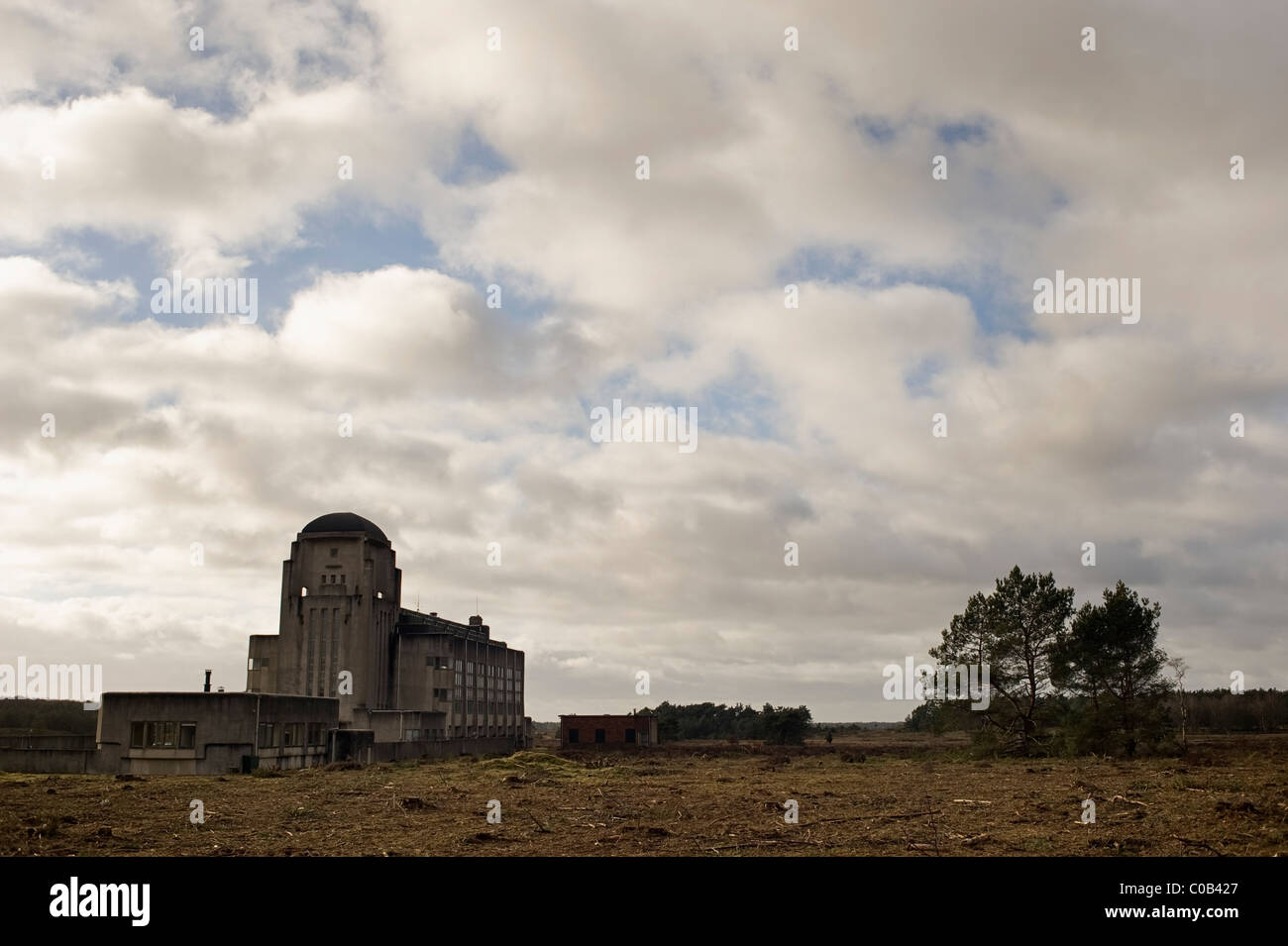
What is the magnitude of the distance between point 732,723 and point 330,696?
353 ft

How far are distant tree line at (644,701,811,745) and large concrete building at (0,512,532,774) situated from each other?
32.8m

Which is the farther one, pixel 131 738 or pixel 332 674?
pixel 332 674

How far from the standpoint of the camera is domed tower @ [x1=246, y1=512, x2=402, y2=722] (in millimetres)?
91375

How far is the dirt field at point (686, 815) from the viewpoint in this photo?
21469mm

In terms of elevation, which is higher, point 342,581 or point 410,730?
point 342,581

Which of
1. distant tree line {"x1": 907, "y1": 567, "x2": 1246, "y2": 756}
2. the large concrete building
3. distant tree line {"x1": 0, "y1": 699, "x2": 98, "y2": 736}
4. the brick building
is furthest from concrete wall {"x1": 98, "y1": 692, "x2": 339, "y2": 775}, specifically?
the brick building

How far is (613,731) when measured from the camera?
12450 cm

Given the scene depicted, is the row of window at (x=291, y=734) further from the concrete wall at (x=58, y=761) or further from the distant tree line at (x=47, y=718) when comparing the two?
the distant tree line at (x=47, y=718)

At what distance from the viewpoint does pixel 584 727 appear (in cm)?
12575

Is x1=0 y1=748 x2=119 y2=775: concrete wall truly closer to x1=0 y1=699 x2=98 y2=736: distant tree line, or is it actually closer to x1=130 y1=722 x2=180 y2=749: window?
x1=130 y1=722 x2=180 y2=749: window
